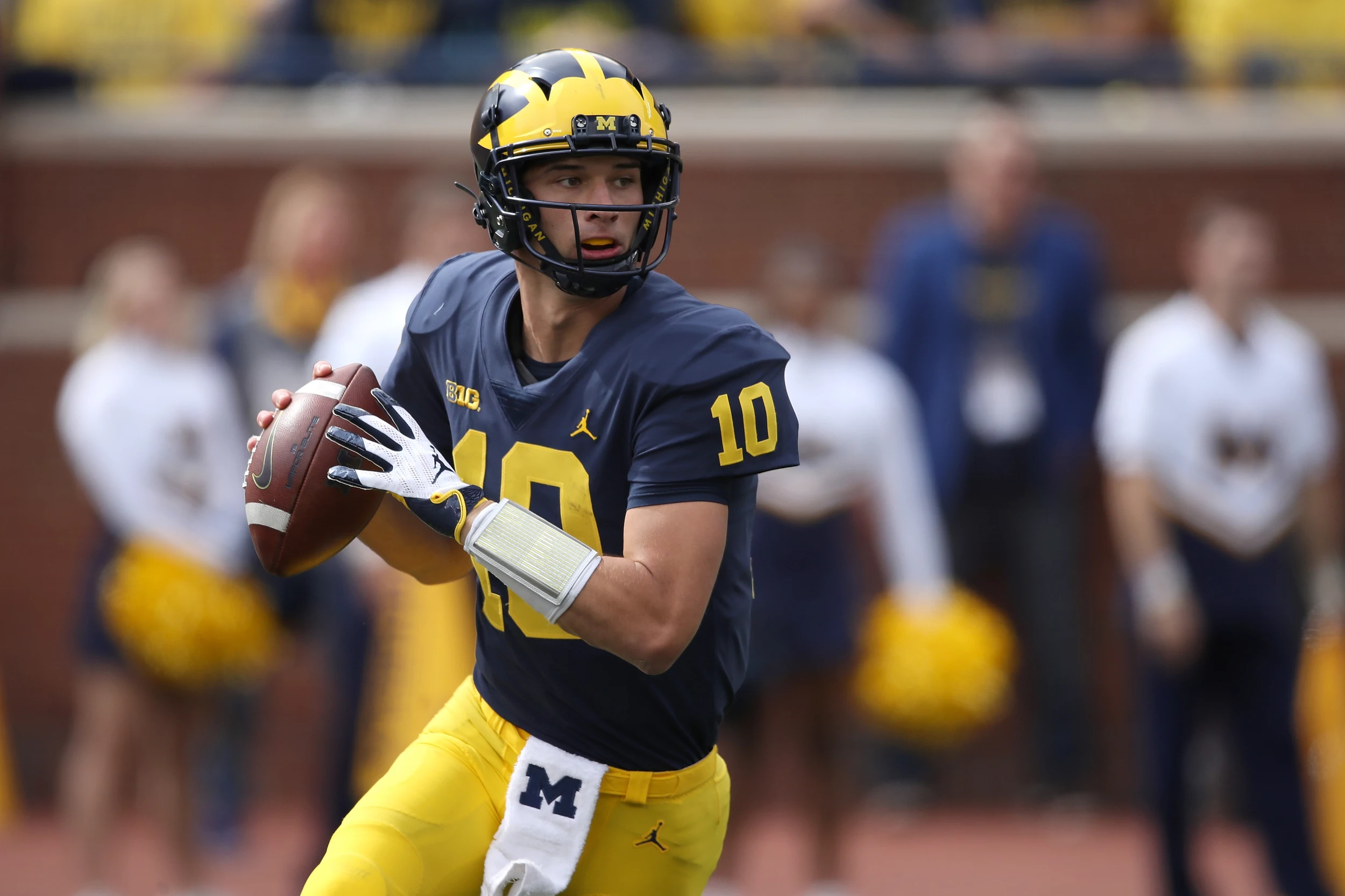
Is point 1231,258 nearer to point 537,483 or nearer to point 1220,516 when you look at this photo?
point 1220,516

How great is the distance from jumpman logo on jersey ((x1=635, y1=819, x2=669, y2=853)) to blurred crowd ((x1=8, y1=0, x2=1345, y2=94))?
5627mm

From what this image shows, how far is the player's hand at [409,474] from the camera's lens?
125 inches

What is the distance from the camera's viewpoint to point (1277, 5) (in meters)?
8.90

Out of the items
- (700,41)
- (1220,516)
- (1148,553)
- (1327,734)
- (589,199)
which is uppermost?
(700,41)

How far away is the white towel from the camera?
3.32 m

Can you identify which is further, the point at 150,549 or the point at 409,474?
the point at 150,549

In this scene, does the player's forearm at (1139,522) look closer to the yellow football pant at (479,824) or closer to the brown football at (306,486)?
the yellow football pant at (479,824)

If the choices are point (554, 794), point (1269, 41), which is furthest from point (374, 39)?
point (554, 794)

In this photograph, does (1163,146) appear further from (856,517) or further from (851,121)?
(856,517)

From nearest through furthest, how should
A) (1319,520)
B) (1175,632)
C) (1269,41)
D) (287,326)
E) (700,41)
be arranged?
(1175,632) < (1319,520) < (287,326) < (1269,41) < (700,41)

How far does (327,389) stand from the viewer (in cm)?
345

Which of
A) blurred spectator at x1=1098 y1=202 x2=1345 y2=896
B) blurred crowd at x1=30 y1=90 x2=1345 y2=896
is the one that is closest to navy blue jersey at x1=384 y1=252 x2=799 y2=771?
blurred crowd at x1=30 y1=90 x2=1345 y2=896

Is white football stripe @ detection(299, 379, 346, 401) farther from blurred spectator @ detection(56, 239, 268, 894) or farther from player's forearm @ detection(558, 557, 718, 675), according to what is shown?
blurred spectator @ detection(56, 239, 268, 894)

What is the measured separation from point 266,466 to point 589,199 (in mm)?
782
